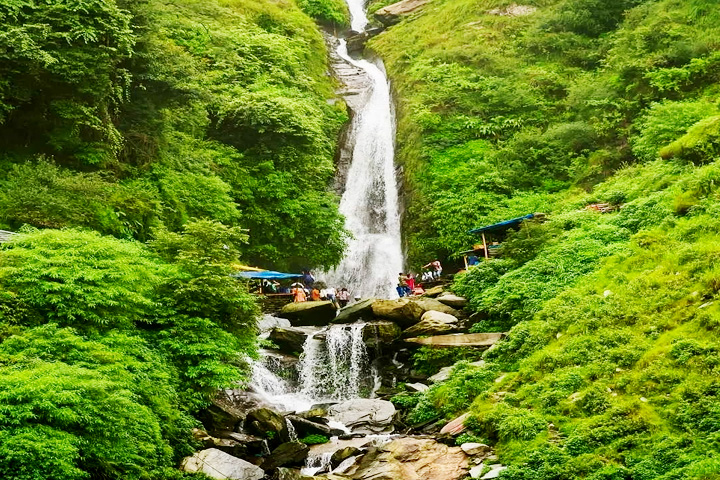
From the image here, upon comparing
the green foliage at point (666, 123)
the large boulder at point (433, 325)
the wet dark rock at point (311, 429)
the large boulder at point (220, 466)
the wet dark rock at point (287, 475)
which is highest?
the green foliage at point (666, 123)

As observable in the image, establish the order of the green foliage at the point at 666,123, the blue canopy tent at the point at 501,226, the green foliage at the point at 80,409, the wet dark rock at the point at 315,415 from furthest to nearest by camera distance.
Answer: the green foliage at the point at 666,123 < the blue canopy tent at the point at 501,226 < the wet dark rock at the point at 315,415 < the green foliage at the point at 80,409

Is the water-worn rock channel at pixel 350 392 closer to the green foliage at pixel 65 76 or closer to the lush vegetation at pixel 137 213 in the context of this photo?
the lush vegetation at pixel 137 213

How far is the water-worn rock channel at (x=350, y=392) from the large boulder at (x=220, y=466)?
21 millimetres

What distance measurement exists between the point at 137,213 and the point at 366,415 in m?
8.59

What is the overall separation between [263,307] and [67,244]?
1182 centimetres

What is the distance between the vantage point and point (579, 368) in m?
11.4

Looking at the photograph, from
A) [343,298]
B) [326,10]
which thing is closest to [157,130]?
[343,298]

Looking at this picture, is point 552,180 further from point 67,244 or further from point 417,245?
point 67,244

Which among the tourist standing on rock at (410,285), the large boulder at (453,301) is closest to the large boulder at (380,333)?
the large boulder at (453,301)

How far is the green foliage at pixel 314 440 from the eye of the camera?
13.5 m

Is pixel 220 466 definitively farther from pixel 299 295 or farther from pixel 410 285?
pixel 410 285

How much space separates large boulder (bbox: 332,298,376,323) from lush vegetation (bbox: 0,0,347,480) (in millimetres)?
4751

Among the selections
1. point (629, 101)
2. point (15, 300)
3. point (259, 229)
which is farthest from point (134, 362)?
point (629, 101)

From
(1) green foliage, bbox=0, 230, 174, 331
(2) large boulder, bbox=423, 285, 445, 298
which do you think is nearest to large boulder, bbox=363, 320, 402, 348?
(2) large boulder, bbox=423, 285, 445, 298
